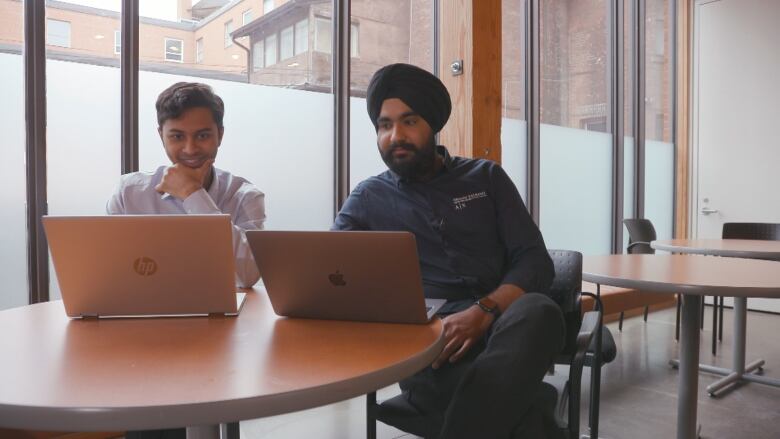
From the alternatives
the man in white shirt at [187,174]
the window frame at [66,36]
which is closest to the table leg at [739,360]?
the man in white shirt at [187,174]

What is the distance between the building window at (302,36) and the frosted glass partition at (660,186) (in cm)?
403

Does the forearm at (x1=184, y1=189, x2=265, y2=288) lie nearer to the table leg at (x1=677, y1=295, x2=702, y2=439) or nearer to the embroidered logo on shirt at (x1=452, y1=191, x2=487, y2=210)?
the embroidered logo on shirt at (x1=452, y1=191, x2=487, y2=210)

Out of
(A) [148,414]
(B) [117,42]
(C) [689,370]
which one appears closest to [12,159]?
(B) [117,42]

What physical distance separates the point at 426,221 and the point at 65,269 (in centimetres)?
106

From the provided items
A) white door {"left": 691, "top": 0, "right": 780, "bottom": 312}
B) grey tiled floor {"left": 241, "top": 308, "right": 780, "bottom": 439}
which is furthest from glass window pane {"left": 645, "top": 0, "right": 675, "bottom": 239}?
grey tiled floor {"left": 241, "top": 308, "right": 780, "bottom": 439}

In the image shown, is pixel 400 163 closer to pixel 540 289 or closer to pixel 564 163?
pixel 540 289

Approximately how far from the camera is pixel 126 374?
85 cm

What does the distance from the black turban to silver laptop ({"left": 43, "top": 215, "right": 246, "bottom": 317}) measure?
2.99ft

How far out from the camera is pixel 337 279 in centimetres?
117

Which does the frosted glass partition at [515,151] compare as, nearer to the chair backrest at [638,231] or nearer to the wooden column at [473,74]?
the chair backrest at [638,231]

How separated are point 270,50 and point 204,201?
174 cm

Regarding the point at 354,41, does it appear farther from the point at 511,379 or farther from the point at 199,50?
the point at 511,379

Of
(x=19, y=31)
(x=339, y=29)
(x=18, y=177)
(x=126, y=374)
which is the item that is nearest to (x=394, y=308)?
(x=126, y=374)

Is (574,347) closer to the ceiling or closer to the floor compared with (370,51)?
closer to the floor
